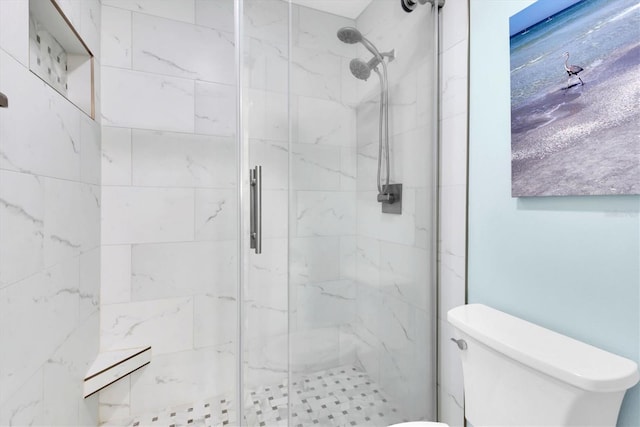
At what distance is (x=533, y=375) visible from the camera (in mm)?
721

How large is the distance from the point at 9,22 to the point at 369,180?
4.02 ft

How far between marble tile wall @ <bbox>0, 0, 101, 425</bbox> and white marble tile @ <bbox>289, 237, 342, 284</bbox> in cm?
86

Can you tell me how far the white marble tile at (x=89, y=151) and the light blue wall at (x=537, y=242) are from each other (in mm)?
1704

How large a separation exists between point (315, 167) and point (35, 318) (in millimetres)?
1108

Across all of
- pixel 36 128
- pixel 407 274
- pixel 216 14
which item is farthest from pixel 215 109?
pixel 407 274

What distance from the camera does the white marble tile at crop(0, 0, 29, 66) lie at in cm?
87

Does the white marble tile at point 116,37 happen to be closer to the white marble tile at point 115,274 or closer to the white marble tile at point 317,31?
the white marble tile at point 115,274

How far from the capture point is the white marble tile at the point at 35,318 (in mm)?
894

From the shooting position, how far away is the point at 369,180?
1.05 m

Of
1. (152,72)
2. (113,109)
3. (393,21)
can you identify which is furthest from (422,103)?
(113,109)

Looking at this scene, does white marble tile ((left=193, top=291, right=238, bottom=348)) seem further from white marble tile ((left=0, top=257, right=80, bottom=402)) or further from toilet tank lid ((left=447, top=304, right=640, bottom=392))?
toilet tank lid ((left=447, top=304, right=640, bottom=392))

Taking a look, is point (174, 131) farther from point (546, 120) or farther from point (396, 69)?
point (546, 120)

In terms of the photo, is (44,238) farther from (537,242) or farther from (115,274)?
(537,242)

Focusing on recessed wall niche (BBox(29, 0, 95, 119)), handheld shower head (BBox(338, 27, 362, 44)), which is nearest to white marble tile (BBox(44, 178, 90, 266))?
recessed wall niche (BBox(29, 0, 95, 119))
